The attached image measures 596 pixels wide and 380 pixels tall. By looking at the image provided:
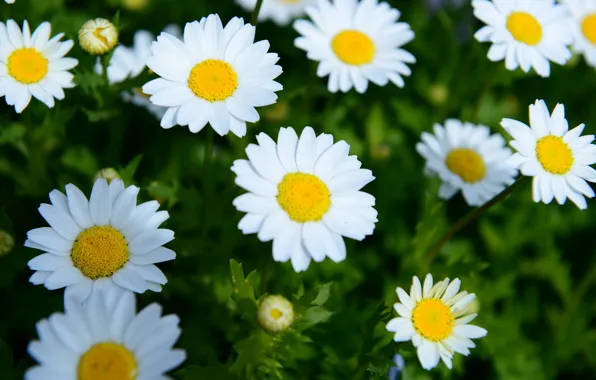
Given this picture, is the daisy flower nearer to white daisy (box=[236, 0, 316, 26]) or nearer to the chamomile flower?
the chamomile flower

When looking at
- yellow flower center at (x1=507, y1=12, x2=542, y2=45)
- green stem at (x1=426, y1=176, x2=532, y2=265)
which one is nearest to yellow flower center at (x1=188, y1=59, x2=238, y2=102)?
green stem at (x1=426, y1=176, x2=532, y2=265)

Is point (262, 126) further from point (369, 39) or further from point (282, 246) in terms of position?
point (282, 246)

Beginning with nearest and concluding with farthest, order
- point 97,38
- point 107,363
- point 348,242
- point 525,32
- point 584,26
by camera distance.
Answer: point 107,363
point 97,38
point 525,32
point 348,242
point 584,26

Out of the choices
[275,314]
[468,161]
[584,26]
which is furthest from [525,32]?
[275,314]

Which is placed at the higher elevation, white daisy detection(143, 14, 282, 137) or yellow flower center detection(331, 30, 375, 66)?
yellow flower center detection(331, 30, 375, 66)

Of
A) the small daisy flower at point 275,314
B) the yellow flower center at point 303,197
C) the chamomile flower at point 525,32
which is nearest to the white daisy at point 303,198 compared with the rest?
the yellow flower center at point 303,197

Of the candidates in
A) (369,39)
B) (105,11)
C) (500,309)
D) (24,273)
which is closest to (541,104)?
(369,39)

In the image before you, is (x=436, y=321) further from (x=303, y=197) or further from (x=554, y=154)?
(x=554, y=154)
